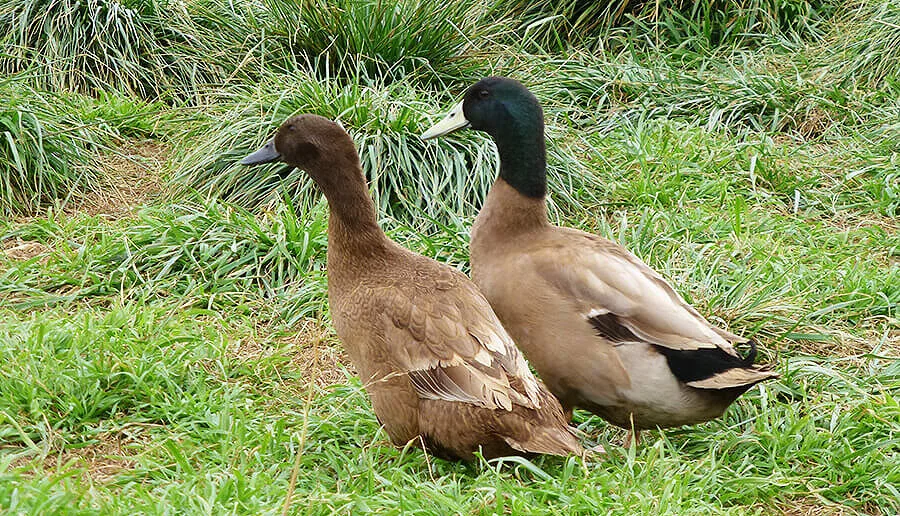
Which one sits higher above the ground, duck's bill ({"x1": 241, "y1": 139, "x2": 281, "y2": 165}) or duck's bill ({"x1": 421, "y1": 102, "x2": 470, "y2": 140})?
duck's bill ({"x1": 241, "y1": 139, "x2": 281, "y2": 165})

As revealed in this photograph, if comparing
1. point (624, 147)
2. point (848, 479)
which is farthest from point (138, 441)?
point (624, 147)

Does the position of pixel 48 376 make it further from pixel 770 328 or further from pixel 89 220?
pixel 770 328

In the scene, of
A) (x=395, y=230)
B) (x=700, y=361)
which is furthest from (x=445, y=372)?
(x=395, y=230)

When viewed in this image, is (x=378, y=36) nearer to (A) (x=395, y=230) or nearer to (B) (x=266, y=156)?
(A) (x=395, y=230)

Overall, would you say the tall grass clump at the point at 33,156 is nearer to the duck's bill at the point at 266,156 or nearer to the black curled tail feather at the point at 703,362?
the duck's bill at the point at 266,156

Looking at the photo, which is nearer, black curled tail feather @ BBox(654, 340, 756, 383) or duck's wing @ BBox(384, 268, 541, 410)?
duck's wing @ BBox(384, 268, 541, 410)

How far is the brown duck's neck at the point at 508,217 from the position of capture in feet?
14.0

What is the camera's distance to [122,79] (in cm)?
718

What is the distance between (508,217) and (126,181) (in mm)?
2939

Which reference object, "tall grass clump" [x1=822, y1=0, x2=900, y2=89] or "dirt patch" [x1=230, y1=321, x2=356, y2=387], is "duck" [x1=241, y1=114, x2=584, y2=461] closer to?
"dirt patch" [x1=230, y1=321, x2=356, y2=387]

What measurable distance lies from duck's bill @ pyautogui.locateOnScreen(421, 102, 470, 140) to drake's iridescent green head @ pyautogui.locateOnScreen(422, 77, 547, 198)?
0.81ft

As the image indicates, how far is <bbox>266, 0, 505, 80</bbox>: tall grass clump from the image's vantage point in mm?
6645

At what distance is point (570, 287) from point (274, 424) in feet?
3.73

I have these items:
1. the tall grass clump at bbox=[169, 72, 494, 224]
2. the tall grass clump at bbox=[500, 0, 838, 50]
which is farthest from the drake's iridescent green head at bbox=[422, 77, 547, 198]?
the tall grass clump at bbox=[500, 0, 838, 50]
